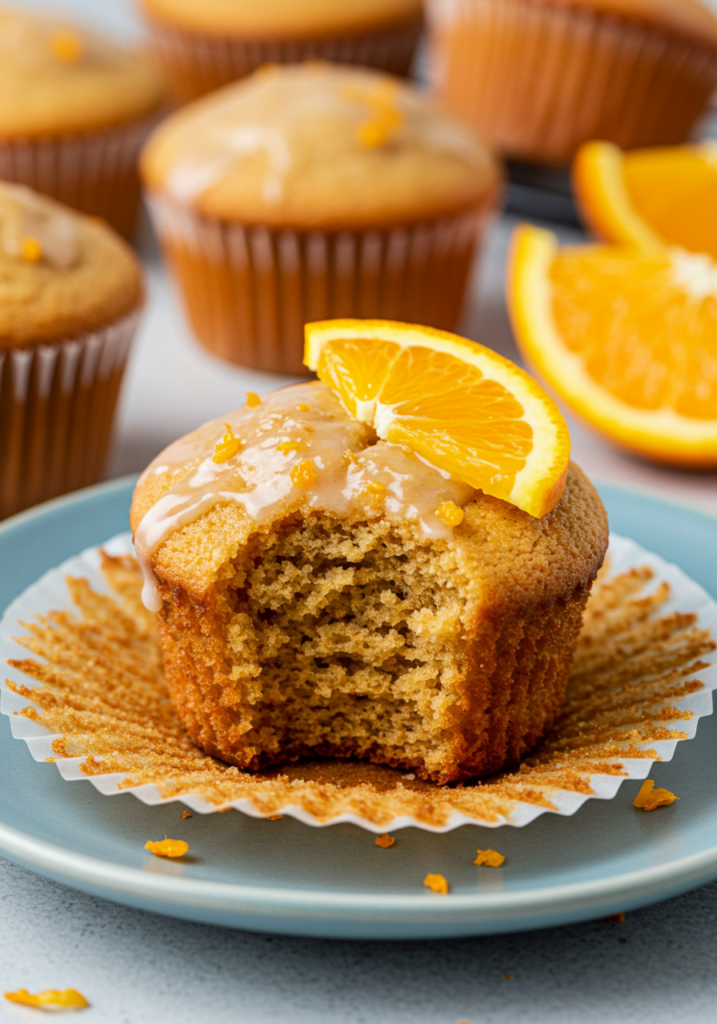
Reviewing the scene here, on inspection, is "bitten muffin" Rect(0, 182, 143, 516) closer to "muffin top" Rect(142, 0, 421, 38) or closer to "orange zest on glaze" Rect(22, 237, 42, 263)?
"orange zest on glaze" Rect(22, 237, 42, 263)

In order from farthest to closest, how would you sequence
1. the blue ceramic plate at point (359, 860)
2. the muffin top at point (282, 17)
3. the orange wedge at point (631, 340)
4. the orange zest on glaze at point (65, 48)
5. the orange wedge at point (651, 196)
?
the muffin top at point (282, 17)
the orange zest on glaze at point (65, 48)
the orange wedge at point (651, 196)
the orange wedge at point (631, 340)
the blue ceramic plate at point (359, 860)

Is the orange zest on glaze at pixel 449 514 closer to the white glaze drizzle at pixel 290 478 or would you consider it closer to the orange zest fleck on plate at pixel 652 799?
the white glaze drizzle at pixel 290 478

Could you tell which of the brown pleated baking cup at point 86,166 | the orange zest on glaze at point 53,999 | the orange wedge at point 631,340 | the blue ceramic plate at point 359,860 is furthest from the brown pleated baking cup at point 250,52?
the orange zest on glaze at point 53,999

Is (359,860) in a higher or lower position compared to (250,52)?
higher

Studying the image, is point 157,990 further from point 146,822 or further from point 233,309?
point 233,309

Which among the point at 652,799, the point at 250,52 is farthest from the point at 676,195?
the point at 652,799

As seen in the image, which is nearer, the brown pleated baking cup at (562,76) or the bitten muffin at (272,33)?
the brown pleated baking cup at (562,76)

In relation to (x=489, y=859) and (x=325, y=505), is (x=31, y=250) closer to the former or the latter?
(x=325, y=505)

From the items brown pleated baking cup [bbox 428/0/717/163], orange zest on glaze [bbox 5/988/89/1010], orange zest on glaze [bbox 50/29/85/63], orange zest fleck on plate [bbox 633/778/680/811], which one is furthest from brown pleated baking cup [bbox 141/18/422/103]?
orange zest on glaze [bbox 5/988/89/1010]
